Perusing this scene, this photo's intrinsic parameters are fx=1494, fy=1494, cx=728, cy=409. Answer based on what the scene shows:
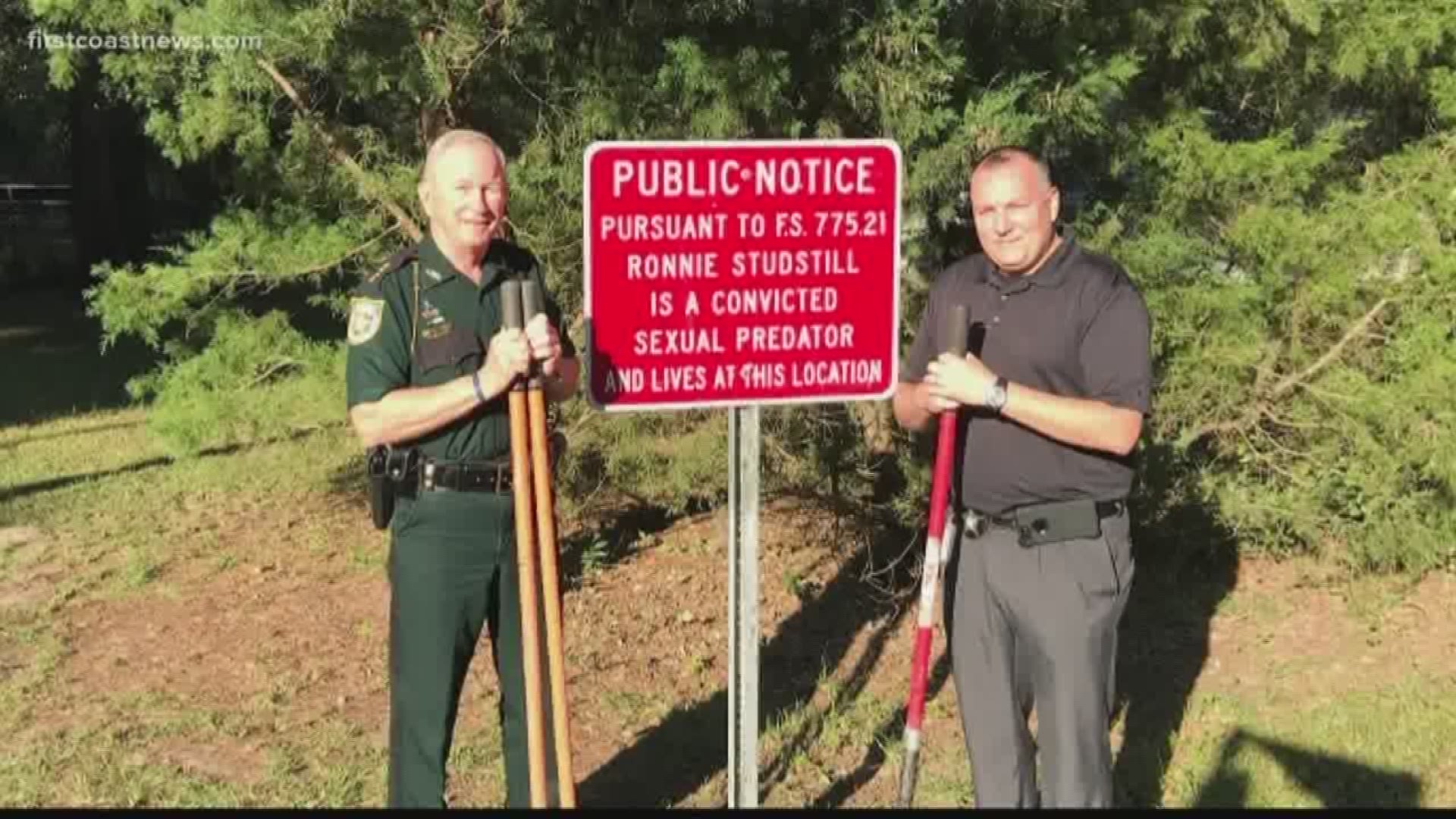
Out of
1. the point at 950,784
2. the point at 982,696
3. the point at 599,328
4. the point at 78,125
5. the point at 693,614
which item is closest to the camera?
the point at 599,328

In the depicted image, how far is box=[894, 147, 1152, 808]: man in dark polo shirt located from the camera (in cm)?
326

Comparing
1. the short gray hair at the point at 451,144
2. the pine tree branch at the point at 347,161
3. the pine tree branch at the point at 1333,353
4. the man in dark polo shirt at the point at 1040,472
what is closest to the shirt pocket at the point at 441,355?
the short gray hair at the point at 451,144

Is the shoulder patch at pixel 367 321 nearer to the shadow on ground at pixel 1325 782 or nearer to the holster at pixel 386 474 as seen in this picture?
the holster at pixel 386 474

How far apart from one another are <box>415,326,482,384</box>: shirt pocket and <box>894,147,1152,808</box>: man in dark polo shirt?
3.41 ft

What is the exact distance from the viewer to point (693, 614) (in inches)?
254

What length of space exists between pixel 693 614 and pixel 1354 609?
286cm

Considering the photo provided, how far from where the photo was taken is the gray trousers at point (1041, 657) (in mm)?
3373

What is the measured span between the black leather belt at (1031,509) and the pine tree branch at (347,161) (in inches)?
127

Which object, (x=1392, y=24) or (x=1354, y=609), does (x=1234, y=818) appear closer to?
(x=1354, y=609)

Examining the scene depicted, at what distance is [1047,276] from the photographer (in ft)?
10.9

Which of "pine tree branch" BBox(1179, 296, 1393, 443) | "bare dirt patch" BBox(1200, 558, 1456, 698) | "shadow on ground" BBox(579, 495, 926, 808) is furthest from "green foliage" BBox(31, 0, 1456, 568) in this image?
"shadow on ground" BBox(579, 495, 926, 808)

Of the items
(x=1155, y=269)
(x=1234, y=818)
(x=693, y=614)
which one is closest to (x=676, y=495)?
(x=693, y=614)

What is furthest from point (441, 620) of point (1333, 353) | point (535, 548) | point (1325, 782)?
point (1333, 353)

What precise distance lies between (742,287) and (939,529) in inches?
27.9
